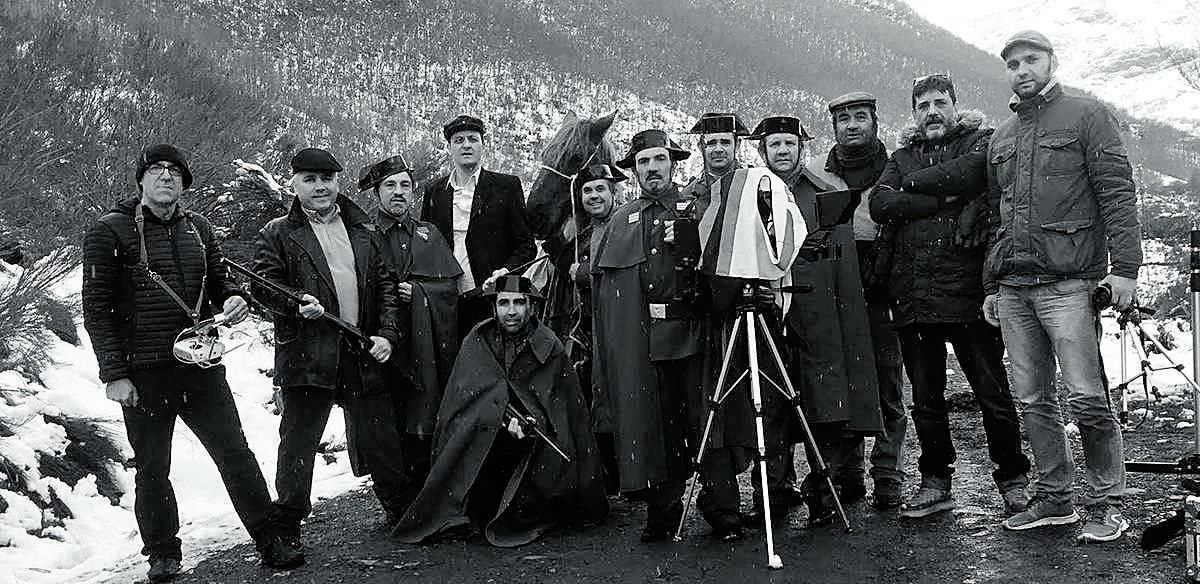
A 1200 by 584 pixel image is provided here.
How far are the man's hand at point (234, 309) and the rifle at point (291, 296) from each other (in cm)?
21

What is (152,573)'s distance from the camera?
4.67 metres

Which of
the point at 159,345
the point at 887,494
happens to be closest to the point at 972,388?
the point at 887,494

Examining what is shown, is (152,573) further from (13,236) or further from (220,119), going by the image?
(220,119)

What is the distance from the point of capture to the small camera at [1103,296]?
4.01 metres

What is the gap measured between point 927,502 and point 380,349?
2.77 meters

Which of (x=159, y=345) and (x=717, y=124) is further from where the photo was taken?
(x=717, y=124)

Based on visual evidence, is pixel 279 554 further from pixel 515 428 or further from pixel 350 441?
pixel 515 428

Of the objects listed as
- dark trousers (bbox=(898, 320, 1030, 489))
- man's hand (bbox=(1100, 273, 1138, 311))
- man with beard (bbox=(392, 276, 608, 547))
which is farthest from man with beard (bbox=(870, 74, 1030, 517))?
man with beard (bbox=(392, 276, 608, 547))

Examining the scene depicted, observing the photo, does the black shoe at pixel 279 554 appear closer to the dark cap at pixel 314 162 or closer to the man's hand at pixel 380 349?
the man's hand at pixel 380 349

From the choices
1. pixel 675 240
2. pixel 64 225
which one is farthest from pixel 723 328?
pixel 64 225

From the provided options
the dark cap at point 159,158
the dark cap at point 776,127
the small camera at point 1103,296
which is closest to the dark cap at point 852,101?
the dark cap at point 776,127

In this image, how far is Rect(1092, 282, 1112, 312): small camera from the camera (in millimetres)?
4008

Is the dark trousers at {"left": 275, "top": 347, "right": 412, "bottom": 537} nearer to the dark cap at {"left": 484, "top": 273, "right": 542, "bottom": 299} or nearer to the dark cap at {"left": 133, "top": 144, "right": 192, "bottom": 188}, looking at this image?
the dark cap at {"left": 484, "top": 273, "right": 542, "bottom": 299}

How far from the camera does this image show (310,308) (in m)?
4.79
